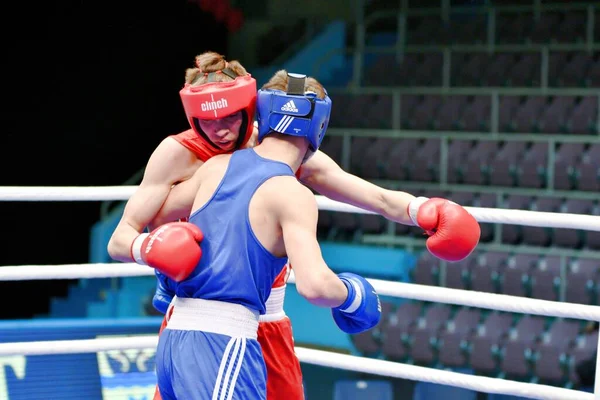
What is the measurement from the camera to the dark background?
8281 millimetres

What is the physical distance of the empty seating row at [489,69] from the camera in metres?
8.23

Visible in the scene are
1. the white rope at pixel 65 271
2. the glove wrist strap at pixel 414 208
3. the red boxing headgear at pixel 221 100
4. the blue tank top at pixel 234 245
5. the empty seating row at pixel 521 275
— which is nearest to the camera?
the blue tank top at pixel 234 245

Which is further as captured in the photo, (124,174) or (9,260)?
(124,174)

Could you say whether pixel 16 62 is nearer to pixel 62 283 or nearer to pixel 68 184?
pixel 68 184

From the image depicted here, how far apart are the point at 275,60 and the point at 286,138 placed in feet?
25.7

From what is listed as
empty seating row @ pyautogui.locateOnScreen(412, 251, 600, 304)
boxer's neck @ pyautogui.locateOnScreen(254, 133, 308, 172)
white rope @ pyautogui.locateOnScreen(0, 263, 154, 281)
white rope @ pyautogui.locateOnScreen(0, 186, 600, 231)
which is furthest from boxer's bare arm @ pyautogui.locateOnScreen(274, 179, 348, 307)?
empty seating row @ pyautogui.locateOnScreen(412, 251, 600, 304)

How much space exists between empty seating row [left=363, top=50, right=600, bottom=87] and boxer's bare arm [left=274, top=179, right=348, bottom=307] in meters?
6.29

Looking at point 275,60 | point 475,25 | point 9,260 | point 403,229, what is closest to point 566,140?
point 403,229

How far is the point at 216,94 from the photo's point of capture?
Result: 250cm

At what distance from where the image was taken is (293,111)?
2.44m

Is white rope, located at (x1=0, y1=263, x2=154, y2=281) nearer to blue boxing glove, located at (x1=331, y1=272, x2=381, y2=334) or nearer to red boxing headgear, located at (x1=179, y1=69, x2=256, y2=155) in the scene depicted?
red boxing headgear, located at (x1=179, y1=69, x2=256, y2=155)

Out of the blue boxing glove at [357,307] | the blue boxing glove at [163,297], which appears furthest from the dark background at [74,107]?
the blue boxing glove at [357,307]

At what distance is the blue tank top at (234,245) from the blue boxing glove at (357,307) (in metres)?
0.18

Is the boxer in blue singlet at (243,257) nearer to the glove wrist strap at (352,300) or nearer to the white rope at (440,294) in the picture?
the glove wrist strap at (352,300)
